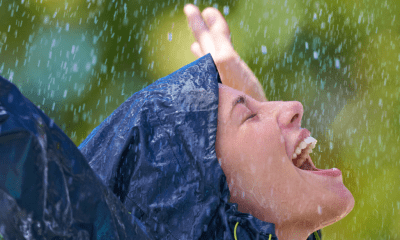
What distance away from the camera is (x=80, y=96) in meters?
4.06

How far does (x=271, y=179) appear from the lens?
122 cm

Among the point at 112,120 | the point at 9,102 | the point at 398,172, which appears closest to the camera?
the point at 9,102

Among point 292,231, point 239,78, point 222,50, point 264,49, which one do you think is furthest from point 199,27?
point 264,49

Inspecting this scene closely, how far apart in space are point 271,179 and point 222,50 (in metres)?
0.85

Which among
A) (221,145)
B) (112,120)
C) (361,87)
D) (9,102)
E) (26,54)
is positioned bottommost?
(361,87)

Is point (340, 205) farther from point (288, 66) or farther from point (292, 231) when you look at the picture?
point (288, 66)

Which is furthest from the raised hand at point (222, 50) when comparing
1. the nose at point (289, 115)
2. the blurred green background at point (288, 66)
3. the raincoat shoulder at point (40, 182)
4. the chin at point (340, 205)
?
the blurred green background at point (288, 66)

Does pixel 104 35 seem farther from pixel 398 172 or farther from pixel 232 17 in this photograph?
pixel 398 172

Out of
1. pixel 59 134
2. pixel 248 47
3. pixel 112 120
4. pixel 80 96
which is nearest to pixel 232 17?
pixel 248 47

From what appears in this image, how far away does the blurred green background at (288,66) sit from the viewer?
12.2 feet

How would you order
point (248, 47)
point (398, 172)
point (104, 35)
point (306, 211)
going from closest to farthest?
point (306, 211) → point (398, 172) → point (248, 47) → point (104, 35)

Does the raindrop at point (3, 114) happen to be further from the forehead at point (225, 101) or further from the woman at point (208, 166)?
the forehead at point (225, 101)

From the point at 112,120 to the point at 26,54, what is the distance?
3.03 metres

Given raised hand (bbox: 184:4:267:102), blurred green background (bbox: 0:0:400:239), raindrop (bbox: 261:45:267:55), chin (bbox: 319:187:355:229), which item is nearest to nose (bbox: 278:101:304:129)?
chin (bbox: 319:187:355:229)
